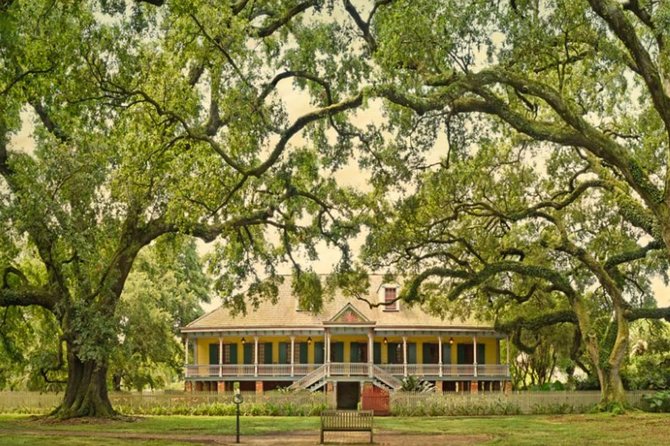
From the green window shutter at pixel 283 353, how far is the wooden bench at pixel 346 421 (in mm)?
30147

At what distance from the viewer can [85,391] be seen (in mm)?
32281

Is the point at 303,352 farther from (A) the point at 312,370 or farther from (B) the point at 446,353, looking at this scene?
(B) the point at 446,353

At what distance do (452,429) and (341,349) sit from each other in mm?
24540

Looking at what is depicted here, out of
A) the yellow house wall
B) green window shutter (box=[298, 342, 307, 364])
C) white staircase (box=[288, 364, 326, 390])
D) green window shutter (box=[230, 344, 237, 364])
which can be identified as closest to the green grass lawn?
white staircase (box=[288, 364, 326, 390])

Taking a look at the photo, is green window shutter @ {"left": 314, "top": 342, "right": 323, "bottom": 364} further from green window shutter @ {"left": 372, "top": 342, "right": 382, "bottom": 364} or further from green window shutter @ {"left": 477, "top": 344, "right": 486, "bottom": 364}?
green window shutter @ {"left": 477, "top": 344, "right": 486, "bottom": 364}

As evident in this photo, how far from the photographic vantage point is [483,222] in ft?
128

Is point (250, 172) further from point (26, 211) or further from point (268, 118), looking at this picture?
point (26, 211)

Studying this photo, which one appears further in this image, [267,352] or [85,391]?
[267,352]

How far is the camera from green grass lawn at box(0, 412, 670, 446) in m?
21.8

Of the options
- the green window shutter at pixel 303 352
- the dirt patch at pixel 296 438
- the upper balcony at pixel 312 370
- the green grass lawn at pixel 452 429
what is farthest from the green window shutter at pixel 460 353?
the dirt patch at pixel 296 438

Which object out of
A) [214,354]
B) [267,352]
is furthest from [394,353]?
[214,354]

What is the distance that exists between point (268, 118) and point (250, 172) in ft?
6.19

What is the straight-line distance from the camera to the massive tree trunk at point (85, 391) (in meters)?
31.8

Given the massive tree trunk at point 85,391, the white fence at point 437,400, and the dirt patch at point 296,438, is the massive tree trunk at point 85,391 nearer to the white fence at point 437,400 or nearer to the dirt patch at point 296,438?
the dirt patch at point 296,438
